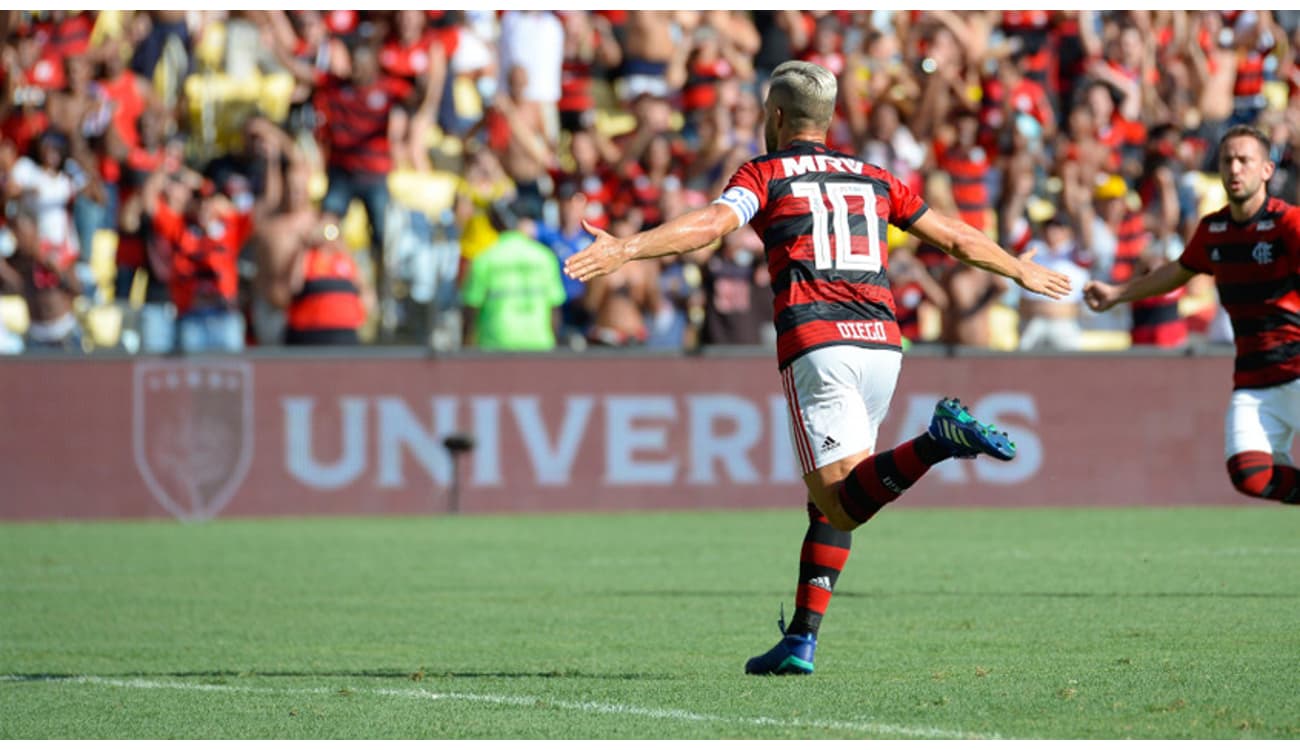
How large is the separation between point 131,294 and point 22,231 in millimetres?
1067

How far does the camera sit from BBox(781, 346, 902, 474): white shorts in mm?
7801

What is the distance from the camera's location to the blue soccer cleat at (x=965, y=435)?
24.0 ft

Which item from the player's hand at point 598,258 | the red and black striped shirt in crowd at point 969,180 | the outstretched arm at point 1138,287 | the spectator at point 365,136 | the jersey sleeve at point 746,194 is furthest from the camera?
the red and black striped shirt in crowd at point 969,180

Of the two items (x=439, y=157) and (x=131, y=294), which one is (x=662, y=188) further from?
(x=131, y=294)

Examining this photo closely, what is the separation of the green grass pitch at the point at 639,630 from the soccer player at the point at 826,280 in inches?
29.4

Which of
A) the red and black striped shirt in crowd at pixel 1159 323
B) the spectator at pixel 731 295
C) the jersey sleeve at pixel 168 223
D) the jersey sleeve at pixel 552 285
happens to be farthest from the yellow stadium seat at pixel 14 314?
the red and black striped shirt in crowd at pixel 1159 323

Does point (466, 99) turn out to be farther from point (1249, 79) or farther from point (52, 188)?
point (1249, 79)

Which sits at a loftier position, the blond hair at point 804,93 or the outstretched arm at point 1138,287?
the blond hair at point 804,93

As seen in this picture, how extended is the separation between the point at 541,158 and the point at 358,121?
5.69ft

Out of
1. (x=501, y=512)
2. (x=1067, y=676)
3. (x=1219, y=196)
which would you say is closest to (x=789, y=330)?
(x=1067, y=676)

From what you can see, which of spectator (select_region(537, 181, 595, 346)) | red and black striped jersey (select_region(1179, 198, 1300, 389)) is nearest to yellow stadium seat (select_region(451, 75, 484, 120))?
spectator (select_region(537, 181, 595, 346))

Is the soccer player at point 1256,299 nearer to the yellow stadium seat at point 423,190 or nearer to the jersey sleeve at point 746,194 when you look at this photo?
the jersey sleeve at point 746,194

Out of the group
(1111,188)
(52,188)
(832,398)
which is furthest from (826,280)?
(52,188)

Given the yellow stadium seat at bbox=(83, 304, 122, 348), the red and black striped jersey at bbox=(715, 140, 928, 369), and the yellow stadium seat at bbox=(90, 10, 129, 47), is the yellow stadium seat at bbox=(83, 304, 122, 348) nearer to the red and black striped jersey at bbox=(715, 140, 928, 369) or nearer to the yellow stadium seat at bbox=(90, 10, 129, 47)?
the yellow stadium seat at bbox=(90, 10, 129, 47)
